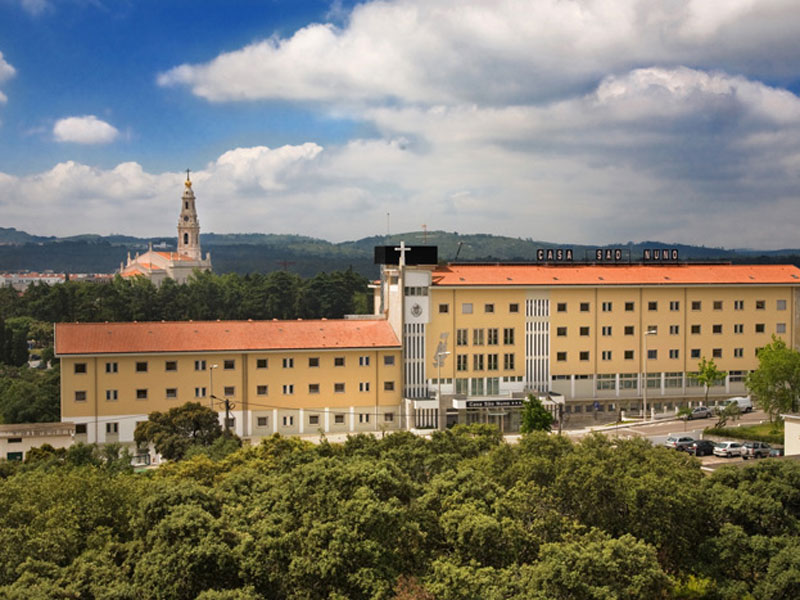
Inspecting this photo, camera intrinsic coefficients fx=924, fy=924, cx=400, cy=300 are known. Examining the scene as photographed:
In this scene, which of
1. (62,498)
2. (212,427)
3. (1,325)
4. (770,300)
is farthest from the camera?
(1,325)

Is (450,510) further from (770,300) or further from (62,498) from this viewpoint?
(770,300)

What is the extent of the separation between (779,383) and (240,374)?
35032 millimetres

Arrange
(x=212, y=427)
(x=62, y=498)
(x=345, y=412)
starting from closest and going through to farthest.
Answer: (x=62, y=498) → (x=212, y=427) → (x=345, y=412)

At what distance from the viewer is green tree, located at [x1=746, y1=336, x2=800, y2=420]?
57344 mm

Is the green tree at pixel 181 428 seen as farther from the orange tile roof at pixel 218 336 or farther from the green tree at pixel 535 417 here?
the green tree at pixel 535 417

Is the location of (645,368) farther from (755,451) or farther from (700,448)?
(755,451)

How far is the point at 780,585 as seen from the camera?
88.6 feet

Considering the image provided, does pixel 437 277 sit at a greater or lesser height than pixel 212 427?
greater

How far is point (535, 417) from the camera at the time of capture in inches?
2356

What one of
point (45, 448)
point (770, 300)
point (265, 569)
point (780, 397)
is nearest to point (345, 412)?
point (45, 448)

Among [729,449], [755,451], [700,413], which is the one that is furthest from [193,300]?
[755,451]

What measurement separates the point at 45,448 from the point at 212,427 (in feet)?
30.7

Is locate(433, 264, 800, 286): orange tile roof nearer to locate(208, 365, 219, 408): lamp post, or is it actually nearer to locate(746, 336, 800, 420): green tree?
locate(746, 336, 800, 420): green tree

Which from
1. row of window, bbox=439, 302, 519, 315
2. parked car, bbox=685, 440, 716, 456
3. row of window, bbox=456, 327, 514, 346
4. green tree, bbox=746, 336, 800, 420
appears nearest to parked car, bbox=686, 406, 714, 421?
green tree, bbox=746, 336, 800, 420
